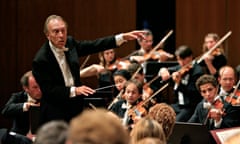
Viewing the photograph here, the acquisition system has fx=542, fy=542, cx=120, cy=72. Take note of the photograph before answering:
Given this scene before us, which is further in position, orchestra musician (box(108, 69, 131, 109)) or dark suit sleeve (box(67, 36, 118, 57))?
orchestra musician (box(108, 69, 131, 109))

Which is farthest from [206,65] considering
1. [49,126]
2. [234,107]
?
[49,126]

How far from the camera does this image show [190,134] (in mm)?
3590

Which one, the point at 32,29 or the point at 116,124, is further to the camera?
the point at 32,29

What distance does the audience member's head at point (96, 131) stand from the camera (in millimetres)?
1456

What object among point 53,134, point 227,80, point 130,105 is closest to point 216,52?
point 227,80

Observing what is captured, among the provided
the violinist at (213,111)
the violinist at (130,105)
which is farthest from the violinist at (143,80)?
the violinist at (213,111)

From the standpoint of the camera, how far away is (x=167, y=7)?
8.52 metres

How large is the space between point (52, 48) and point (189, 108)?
113 inches

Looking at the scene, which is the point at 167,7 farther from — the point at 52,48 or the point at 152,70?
the point at 52,48

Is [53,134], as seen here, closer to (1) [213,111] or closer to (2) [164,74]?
(1) [213,111]

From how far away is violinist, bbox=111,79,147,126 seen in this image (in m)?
4.86

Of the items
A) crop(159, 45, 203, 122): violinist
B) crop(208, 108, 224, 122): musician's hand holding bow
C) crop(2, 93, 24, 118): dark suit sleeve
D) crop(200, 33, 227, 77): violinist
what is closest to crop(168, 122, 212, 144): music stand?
crop(208, 108, 224, 122): musician's hand holding bow

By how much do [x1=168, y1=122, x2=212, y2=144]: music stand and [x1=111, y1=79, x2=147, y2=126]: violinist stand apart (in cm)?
118

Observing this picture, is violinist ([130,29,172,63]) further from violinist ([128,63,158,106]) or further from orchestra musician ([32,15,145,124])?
orchestra musician ([32,15,145,124])
